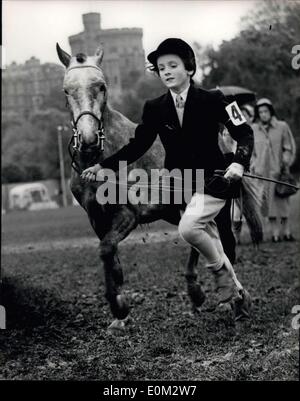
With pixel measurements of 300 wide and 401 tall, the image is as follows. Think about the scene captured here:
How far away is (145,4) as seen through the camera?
18.3 feet

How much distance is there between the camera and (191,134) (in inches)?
196

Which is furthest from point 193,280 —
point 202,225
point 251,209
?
point 202,225

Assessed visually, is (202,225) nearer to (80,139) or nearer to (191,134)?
(191,134)

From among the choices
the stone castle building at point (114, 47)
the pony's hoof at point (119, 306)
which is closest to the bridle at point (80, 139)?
the stone castle building at point (114, 47)

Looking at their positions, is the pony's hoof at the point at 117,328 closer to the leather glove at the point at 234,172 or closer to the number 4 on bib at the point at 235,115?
the leather glove at the point at 234,172

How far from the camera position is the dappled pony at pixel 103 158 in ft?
16.3

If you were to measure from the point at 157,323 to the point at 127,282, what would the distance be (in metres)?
2.47

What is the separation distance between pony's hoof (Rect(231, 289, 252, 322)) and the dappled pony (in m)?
0.01

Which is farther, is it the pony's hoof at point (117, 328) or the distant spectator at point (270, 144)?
the distant spectator at point (270, 144)

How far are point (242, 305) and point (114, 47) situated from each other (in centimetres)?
220

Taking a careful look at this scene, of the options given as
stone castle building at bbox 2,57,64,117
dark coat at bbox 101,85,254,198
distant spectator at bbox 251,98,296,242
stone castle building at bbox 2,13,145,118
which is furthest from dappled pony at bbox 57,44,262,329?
distant spectator at bbox 251,98,296,242

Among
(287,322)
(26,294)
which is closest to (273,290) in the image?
Answer: (287,322)

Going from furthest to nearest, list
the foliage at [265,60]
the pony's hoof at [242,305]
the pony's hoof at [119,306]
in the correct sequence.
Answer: the foliage at [265,60] < the pony's hoof at [119,306] < the pony's hoof at [242,305]

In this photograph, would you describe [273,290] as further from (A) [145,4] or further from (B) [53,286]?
(A) [145,4]
